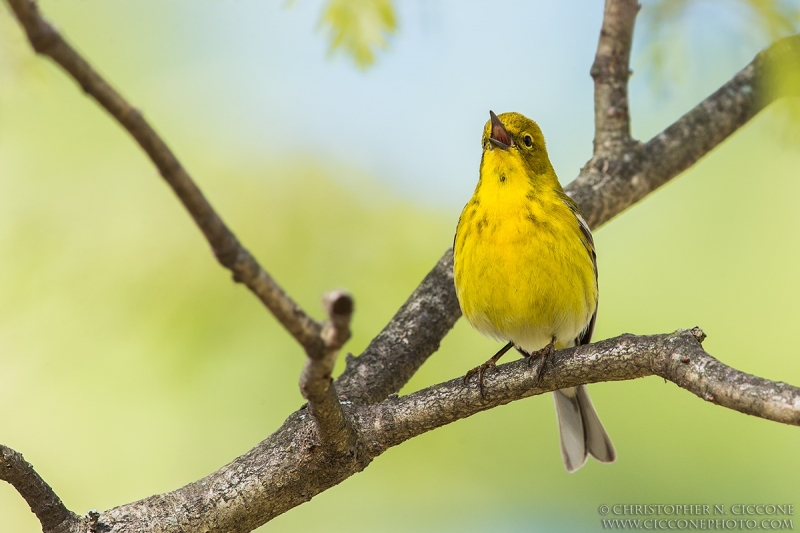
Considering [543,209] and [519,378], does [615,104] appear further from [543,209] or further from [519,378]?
[519,378]

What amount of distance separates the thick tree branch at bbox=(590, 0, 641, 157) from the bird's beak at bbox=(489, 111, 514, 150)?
600 mm

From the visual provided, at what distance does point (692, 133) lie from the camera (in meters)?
4.77

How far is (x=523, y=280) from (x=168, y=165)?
8.54 feet

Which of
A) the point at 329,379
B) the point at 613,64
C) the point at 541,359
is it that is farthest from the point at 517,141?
the point at 329,379

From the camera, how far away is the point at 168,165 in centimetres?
172

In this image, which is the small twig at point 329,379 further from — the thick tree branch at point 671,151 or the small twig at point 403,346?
the thick tree branch at point 671,151

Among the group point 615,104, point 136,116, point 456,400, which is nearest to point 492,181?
point 615,104

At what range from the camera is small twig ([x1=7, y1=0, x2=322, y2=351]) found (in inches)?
64.7

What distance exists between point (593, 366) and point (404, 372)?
1220 millimetres

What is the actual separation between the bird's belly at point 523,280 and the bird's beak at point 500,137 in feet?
2.06

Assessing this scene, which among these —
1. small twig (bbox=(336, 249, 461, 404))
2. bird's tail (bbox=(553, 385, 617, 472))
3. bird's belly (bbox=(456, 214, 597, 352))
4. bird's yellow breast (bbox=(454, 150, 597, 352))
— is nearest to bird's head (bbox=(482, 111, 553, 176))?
bird's yellow breast (bbox=(454, 150, 597, 352))

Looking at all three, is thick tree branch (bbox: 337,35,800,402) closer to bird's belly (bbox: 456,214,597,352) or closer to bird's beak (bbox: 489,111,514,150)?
bird's belly (bbox: 456,214,597,352)

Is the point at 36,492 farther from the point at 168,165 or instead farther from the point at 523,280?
the point at 523,280

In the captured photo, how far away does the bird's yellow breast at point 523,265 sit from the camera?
4066 millimetres
